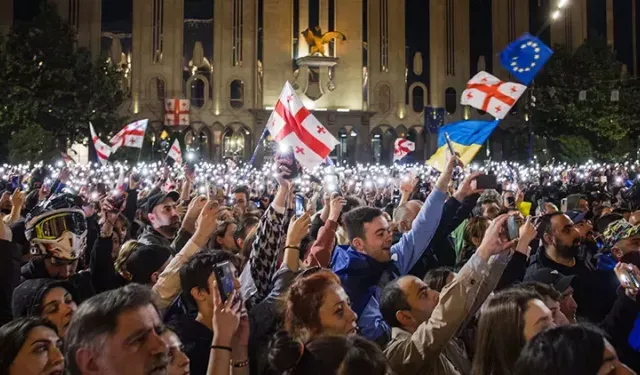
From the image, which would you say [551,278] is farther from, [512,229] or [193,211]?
[193,211]

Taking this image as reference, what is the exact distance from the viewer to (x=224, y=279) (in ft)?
10.0

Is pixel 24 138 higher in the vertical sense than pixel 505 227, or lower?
higher

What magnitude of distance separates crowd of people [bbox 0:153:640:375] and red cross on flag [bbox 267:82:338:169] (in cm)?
360

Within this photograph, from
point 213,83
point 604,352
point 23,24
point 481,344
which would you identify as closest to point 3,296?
point 481,344

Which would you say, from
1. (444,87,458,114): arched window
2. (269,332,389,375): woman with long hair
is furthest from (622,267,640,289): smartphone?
(444,87,458,114): arched window

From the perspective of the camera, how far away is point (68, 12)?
36656 millimetres

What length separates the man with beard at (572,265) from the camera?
545 cm

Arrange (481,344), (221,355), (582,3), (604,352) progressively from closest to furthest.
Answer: (604,352) → (221,355) → (481,344) → (582,3)

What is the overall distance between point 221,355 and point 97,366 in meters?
0.49

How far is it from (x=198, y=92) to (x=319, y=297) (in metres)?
35.5

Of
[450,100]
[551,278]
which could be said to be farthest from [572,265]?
[450,100]

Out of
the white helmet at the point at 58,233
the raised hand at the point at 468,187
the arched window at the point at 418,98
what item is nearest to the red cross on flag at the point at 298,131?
the raised hand at the point at 468,187

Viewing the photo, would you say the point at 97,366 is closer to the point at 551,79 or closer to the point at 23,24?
the point at 23,24

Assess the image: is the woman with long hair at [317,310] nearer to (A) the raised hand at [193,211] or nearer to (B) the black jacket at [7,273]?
(B) the black jacket at [7,273]
